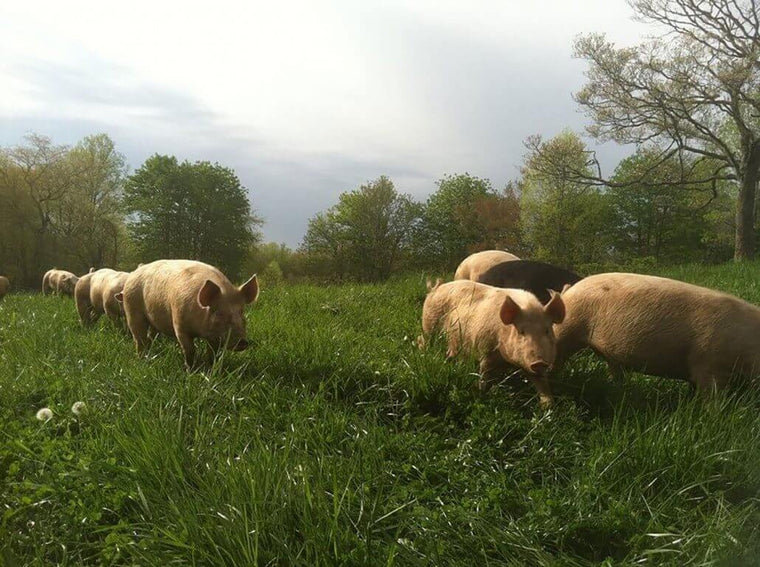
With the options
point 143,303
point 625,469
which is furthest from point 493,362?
point 143,303

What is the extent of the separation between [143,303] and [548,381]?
4.59 meters

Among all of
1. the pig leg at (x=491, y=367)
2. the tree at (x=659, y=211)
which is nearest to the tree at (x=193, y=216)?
the pig leg at (x=491, y=367)

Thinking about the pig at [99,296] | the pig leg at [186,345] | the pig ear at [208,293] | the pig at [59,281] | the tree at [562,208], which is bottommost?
the pig at [59,281]

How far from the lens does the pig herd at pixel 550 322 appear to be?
3.45 meters

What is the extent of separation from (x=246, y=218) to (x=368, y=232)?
3466mm

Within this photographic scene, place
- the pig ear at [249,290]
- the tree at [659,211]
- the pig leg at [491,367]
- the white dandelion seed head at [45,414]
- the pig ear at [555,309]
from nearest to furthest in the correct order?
1. the white dandelion seed head at [45,414]
2. the pig ear at [555,309]
3. the pig leg at [491,367]
4. the pig ear at [249,290]
5. the tree at [659,211]

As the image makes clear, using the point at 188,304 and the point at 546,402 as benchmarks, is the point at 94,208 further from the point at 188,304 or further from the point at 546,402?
the point at 546,402

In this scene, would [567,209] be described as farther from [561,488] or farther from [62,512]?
[62,512]

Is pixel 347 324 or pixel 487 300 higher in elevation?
pixel 487 300

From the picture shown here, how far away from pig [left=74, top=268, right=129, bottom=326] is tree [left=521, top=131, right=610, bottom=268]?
37.2ft

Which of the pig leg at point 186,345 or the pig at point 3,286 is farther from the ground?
the pig leg at point 186,345

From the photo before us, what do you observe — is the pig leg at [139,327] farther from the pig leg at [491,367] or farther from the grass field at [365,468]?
the pig leg at [491,367]

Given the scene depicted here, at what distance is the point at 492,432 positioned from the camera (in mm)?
3029

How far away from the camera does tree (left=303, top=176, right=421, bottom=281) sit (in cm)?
1223
